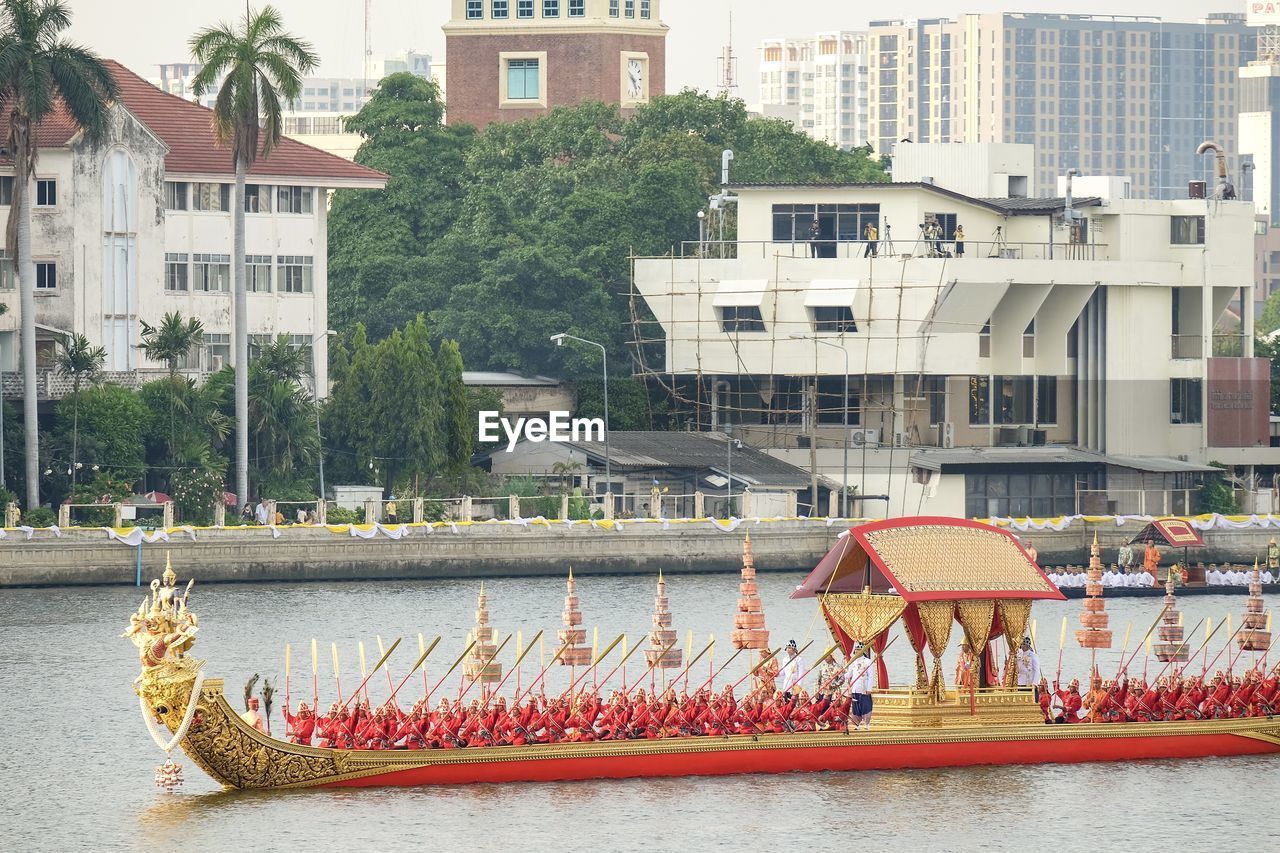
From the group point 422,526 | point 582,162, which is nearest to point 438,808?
point 422,526

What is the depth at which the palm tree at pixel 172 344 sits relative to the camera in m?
81.4

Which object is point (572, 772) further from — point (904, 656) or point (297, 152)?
point (297, 152)

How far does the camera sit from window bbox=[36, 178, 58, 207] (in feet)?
283

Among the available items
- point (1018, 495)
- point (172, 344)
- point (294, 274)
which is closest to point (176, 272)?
point (294, 274)

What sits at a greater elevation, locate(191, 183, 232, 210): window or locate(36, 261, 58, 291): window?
locate(191, 183, 232, 210): window

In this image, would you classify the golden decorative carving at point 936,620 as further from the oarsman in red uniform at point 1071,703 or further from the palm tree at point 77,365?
the palm tree at point 77,365

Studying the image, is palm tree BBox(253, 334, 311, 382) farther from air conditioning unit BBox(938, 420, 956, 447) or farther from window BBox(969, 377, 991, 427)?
window BBox(969, 377, 991, 427)

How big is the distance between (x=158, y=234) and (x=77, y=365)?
8.12m

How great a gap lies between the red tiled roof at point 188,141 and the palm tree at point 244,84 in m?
4.23

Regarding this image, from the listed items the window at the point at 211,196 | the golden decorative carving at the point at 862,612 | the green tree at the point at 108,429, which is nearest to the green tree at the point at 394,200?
the window at the point at 211,196

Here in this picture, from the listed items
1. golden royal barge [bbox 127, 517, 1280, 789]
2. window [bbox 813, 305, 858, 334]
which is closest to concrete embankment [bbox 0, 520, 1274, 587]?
window [bbox 813, 305, 858, 334]

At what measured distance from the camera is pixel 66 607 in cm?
7012

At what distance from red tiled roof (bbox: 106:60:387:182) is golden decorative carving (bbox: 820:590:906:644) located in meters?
46.9

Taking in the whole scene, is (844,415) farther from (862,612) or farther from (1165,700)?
(862,612)
